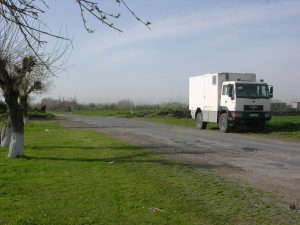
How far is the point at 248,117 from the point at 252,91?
1458mm

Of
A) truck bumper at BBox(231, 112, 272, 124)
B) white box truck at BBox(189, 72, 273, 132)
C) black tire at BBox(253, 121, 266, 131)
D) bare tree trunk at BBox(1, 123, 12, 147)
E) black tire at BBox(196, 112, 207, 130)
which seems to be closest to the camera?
bare tree trunk at BBox(1, 123, 12, 147)

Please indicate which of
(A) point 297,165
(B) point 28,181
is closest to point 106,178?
(B) point 28,181

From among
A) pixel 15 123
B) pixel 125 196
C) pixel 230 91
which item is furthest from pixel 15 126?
pixel 230 91

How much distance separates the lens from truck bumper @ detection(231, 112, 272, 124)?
84.0 feet

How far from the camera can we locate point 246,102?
25.8 meters

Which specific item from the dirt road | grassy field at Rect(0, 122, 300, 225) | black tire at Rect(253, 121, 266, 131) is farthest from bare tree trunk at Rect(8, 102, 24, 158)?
black tire at Rect(253, 121, 266, 131)

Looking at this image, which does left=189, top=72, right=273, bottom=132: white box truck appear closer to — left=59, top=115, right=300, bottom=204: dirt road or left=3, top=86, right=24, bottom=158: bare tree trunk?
left=59, top=115, right=300, bottom=204: dirt road

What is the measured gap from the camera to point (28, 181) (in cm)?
1045

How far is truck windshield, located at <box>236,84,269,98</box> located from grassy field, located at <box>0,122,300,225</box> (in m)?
13.2

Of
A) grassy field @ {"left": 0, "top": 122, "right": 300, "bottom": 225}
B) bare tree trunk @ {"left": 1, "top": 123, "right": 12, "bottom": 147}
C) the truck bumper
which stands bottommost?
grassy field @ {"left": 0, "top": 122, "right": 300, "bottom": 225}

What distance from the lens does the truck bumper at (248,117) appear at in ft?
84.0

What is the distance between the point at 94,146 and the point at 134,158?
13.9 ft

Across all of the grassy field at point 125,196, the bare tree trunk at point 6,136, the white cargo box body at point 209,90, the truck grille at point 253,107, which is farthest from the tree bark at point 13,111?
the white cargo box body at point 209,90

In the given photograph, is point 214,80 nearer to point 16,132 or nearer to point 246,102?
point 246,102
